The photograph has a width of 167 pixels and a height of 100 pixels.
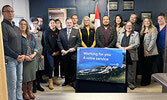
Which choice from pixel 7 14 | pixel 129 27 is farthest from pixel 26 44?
pixel 129 27

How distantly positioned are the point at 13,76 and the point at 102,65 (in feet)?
3.92

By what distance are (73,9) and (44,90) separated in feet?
7.82

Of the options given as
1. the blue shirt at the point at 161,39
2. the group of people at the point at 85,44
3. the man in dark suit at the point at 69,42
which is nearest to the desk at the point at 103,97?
the group of people at the point at 85,44

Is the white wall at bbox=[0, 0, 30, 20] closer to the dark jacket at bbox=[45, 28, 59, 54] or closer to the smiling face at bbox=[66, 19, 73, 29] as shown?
the dark jacket at bbox=[45, 28, 59, 54]

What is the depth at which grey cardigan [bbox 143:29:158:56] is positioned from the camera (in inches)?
131

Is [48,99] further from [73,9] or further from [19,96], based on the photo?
[73,9]

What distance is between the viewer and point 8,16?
2.21m

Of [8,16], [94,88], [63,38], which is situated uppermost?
[8,16]

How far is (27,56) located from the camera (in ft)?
8.40

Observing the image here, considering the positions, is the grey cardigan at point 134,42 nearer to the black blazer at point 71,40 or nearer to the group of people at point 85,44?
the group of people at point 85,44

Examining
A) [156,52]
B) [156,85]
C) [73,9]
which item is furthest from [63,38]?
[156,85]

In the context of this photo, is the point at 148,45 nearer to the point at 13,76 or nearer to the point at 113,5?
the point at 113,5

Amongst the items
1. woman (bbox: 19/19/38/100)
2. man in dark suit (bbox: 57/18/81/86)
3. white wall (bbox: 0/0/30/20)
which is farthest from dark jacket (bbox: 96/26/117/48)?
white wall (bbox: 0/0/30/20)

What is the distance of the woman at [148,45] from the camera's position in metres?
3.34
